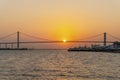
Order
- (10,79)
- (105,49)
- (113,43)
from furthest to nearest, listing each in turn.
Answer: (113,43) → (105,49) → (10,79)

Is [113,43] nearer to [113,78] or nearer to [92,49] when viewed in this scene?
[92,49]

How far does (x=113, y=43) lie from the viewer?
18475 centimetres

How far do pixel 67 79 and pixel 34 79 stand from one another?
2.69 meters

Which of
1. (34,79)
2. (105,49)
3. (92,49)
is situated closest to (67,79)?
(34,79)

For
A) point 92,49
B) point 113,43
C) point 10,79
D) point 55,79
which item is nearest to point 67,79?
point 55,79

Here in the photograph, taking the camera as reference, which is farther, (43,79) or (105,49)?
(105,49)

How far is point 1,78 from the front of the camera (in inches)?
1089

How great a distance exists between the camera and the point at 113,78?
28.9 m

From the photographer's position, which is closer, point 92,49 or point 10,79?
point 10,79

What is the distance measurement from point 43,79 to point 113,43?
160m

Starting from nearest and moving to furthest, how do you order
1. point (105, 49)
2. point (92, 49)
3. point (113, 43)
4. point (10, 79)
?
point (10, 79), point (105, 49), point (113, 43), point (92, 49)

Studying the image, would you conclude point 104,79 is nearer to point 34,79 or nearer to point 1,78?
point 34,79

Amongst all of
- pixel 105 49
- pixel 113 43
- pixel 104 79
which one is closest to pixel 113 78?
pixel 104 79

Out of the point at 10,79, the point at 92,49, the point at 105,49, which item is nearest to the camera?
the point at 10,79
